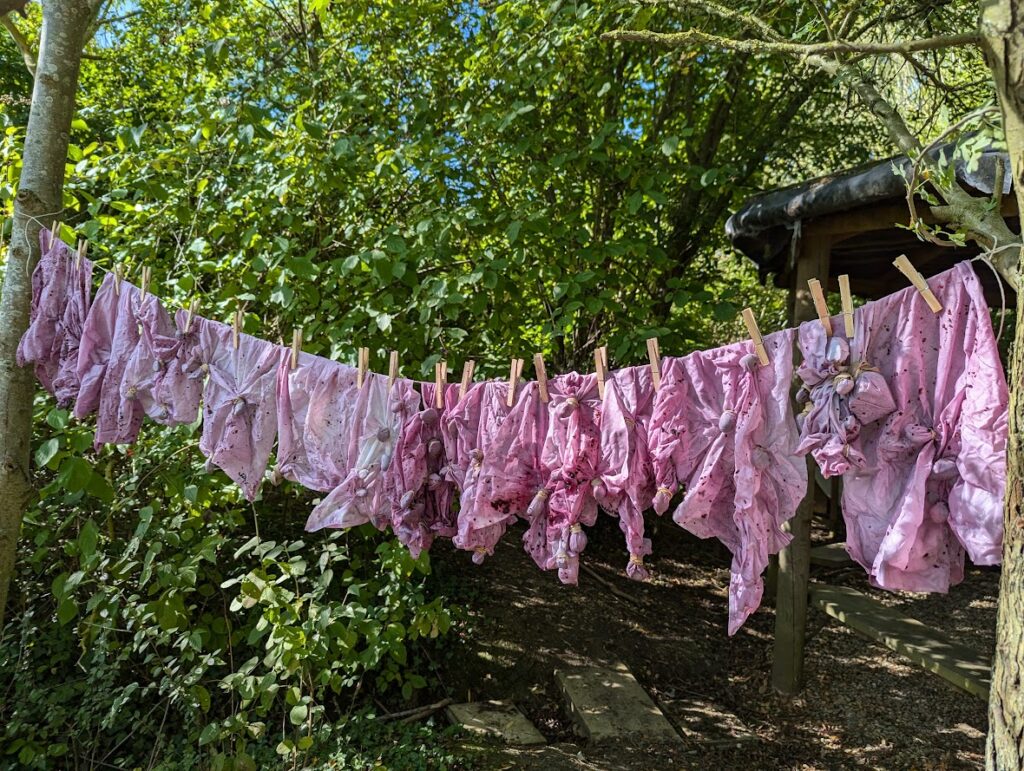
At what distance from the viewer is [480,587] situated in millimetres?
5363

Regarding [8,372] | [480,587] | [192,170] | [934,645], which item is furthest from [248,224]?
[934,645]

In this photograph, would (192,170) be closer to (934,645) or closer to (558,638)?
(558,638)

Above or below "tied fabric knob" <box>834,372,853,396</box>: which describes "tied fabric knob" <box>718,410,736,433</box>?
below

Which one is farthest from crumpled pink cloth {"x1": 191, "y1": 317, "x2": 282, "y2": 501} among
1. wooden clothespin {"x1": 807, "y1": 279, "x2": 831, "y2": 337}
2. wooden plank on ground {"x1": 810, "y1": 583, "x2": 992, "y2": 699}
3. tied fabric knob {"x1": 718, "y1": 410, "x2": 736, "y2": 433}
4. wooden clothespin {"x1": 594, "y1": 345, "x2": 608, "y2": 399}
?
wooden plank on ground {"x1": 810, "y1": 583, "x2": 992, "y2": 699}

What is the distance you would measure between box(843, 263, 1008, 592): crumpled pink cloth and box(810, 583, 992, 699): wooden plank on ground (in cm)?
215

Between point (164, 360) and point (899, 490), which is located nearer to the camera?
point (899, 490)

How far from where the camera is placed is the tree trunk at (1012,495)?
4.39 ft

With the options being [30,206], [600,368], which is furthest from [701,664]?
[30,206]

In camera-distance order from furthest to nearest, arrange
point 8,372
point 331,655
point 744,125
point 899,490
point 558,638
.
A: point 744,125 < point 558,638 < point 331,655 < point 8,372 < point 899,490

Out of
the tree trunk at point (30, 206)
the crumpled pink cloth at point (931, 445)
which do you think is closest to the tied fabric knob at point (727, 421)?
the crumpled pink cloth at point (931, 445)

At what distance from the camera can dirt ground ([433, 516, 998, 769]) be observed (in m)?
3.76

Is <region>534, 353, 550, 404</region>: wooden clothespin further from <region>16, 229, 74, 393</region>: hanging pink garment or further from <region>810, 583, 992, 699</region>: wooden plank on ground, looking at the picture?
<region>810, 583, 992, 699</region>: wooden plank on ground

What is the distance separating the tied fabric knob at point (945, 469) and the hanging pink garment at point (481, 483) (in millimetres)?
1251

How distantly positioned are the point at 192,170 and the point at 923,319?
3.87m
